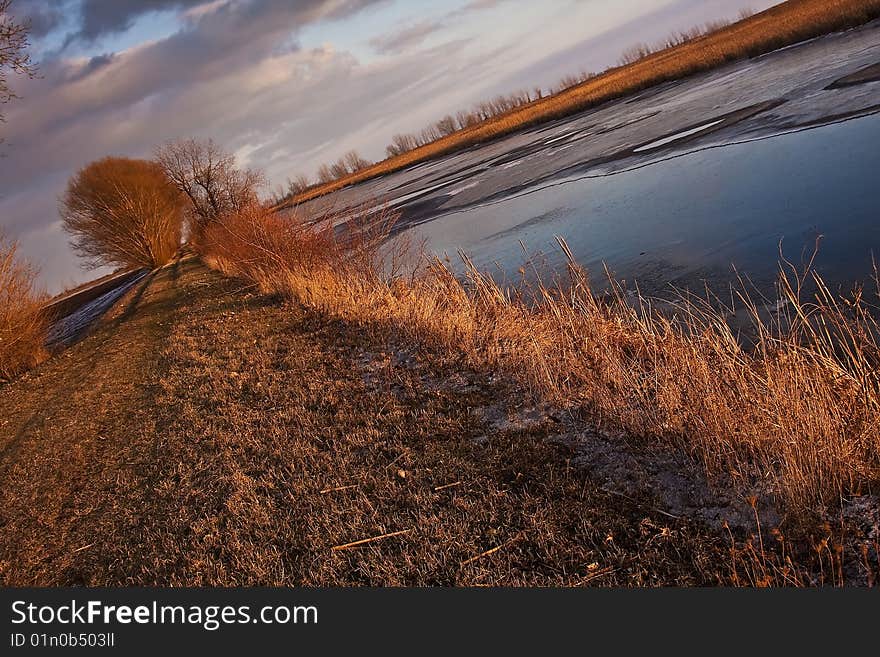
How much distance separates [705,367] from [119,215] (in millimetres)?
39779

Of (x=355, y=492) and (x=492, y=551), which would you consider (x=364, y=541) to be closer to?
(x=355, y=492)

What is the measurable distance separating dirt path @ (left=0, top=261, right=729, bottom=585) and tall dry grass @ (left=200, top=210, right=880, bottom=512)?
538 millimetres

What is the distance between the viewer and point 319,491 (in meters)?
4.76

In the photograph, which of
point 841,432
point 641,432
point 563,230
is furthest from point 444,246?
point 841,432

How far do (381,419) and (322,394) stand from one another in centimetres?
137

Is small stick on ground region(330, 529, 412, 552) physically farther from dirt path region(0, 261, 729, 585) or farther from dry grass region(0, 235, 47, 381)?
dry grass region(0, 235, 47, 381)

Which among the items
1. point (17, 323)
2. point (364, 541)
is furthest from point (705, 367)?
point (17, 323)

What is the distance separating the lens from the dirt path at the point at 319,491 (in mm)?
3551

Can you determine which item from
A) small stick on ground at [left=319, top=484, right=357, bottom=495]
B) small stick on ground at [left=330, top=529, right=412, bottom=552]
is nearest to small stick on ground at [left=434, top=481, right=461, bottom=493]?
small stick on ground at [left=330, top=529, right=412, bottom=552]

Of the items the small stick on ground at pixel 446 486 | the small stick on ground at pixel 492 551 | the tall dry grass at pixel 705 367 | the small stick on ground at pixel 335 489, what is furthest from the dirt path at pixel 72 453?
the tall dry grass at pixel 705 367

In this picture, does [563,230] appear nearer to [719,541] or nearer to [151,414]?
Answer: [151,414]

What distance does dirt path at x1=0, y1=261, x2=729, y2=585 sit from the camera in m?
3.55

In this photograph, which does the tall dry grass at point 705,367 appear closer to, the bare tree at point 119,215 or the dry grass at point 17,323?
the dry grass at point 17,323

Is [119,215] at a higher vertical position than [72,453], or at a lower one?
higher
